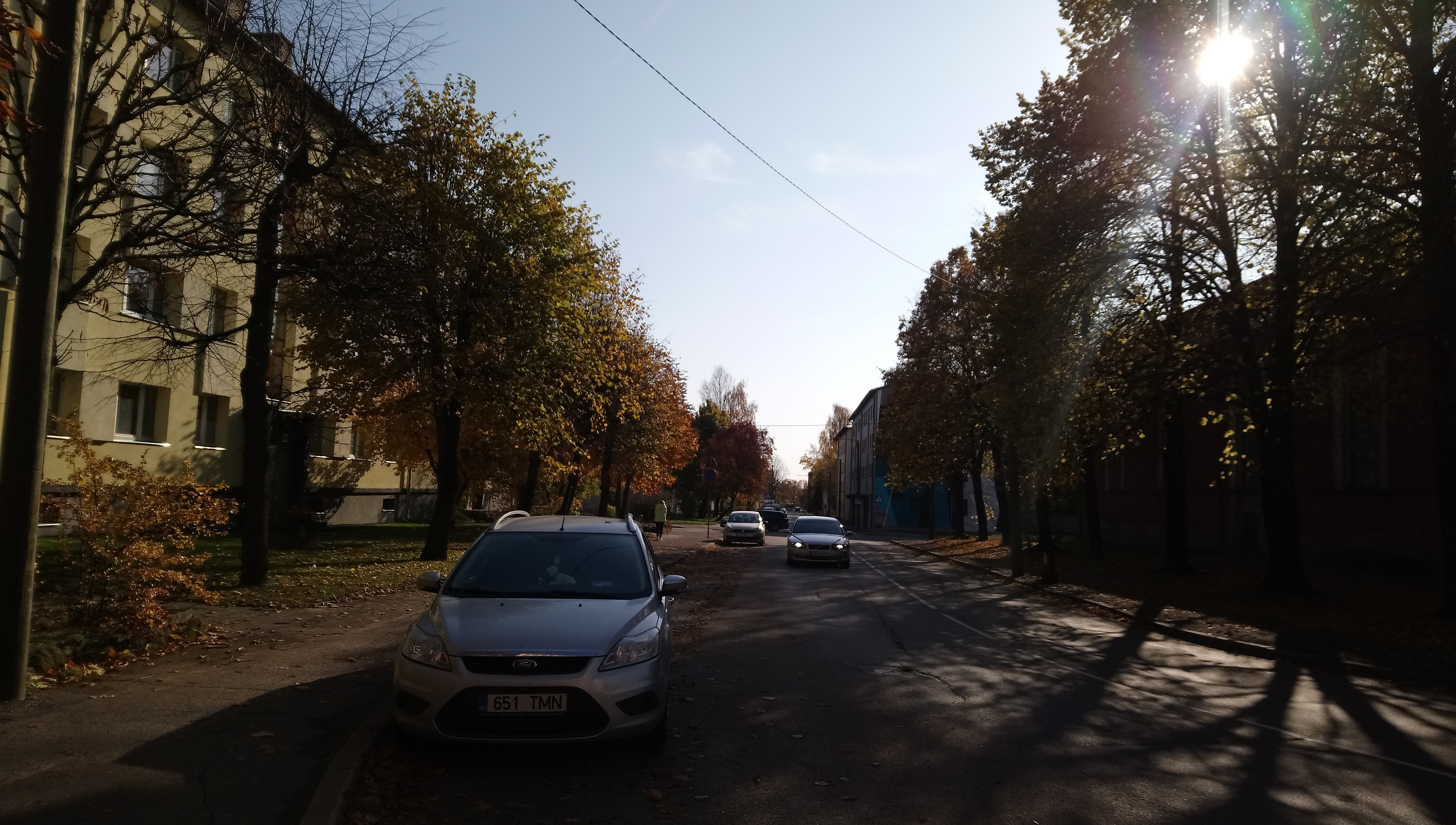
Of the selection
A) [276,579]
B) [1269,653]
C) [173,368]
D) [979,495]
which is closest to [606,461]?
[173,368]

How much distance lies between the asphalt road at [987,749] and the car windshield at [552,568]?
1.14 metres

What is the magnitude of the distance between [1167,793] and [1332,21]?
479 inches

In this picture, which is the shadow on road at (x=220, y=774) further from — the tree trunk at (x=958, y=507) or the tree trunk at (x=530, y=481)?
the tree trunk at (x=958, y=507)

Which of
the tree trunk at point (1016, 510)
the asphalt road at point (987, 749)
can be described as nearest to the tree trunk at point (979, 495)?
the tree trunk at point (1016, 510)

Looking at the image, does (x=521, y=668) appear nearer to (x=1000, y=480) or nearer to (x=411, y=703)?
(x=411, y=703)

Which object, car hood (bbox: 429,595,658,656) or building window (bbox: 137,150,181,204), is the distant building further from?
car hood (bbox: 429,595,658,656)

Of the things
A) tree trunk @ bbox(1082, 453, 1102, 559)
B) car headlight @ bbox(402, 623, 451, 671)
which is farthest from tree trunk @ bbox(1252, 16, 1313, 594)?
car headlight @ bbox(402, 623, 451, 671)

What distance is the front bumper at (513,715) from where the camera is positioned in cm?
592

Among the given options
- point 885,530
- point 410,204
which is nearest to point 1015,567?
point 410,204

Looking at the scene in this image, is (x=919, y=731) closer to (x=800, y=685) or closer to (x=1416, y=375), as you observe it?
(x=800, y=685)

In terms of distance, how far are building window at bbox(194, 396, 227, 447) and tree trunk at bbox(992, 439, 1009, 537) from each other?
23926 mm

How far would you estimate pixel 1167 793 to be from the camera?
5891 millimetres

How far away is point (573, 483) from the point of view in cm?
3481

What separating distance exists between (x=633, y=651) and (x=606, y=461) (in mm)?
27163
